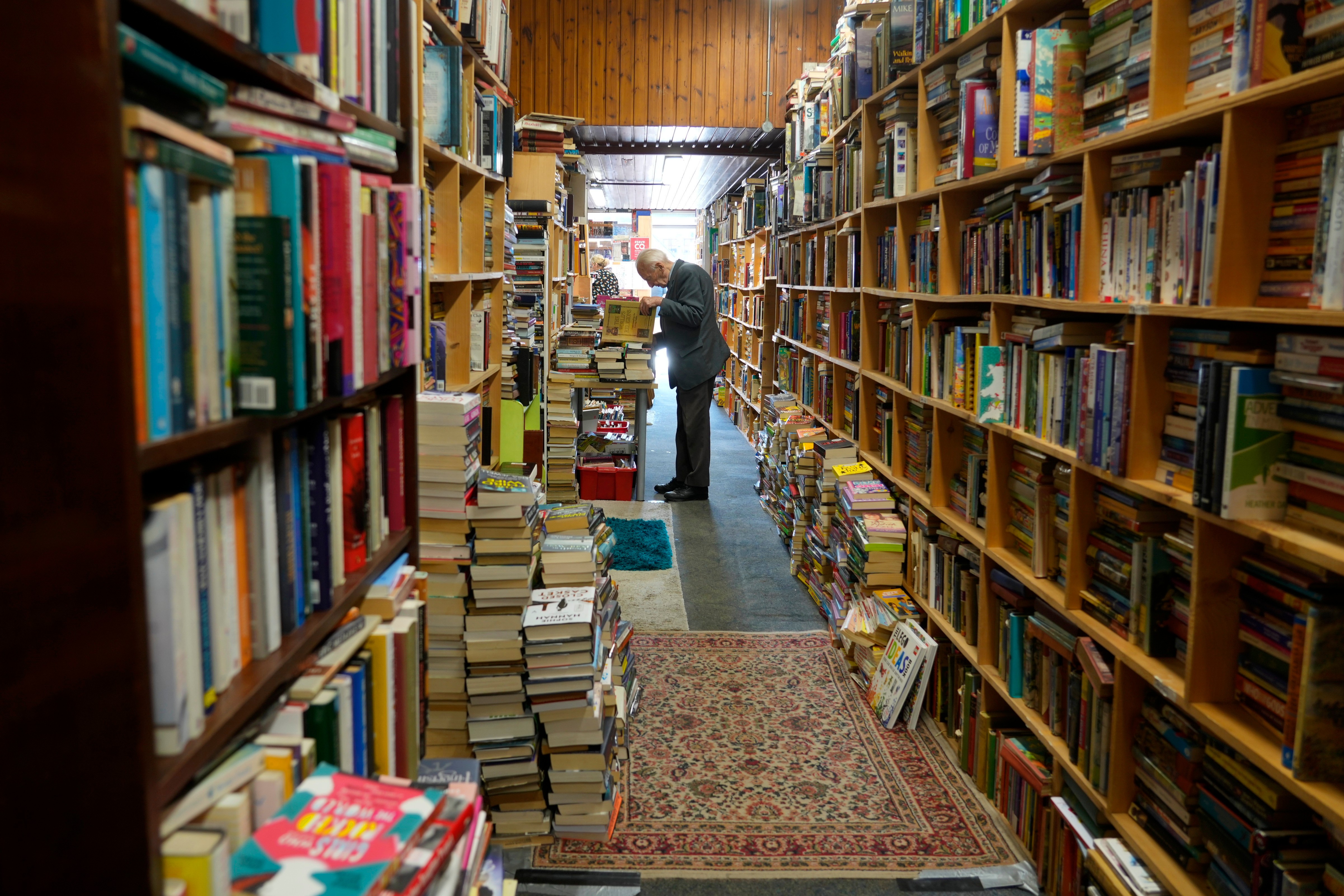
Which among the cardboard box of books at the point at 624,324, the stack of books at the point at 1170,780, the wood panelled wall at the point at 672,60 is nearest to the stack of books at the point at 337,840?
the stack of books at the point at 1170,780

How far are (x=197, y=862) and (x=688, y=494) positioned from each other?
6.16 metres

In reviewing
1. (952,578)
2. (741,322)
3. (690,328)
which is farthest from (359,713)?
(741,322)

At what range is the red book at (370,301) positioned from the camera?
129 cm

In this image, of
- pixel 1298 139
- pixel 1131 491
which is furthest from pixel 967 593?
pixel 1298 139

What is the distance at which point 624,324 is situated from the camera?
21.1 ft

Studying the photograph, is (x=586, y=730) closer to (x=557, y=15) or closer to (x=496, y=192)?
(x=496, y=192)

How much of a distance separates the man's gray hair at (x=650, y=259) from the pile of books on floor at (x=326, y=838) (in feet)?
20.0

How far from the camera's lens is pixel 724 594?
4926 millimetres

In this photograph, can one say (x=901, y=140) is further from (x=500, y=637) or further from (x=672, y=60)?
(x=672, y=60)

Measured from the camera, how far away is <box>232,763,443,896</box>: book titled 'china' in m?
0.94

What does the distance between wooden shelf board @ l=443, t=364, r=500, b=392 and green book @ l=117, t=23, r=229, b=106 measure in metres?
2.11

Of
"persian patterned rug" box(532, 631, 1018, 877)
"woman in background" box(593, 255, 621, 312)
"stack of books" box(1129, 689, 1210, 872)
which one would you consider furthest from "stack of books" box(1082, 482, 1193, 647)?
"woman in background" box(593, 255, 621, 312)

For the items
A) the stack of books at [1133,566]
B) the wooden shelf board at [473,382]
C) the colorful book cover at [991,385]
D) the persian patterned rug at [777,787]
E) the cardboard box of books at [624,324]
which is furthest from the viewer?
the cardboard box of books at [624,324]

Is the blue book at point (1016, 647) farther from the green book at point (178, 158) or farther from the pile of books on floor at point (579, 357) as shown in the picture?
the pile of books on floor at point (579, 357)
